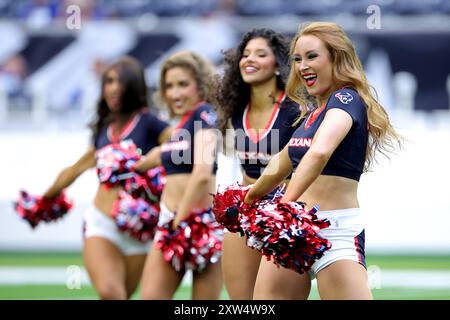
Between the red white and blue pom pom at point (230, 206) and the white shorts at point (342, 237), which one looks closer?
the white shorts at point (342, 237)

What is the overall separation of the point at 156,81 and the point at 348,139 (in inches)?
318

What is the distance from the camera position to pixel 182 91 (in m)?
5.54

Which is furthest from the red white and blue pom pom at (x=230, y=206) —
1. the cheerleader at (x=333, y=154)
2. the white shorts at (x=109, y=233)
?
the white shorts at (x=109, y=233)

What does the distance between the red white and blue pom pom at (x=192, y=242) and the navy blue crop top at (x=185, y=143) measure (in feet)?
0.96

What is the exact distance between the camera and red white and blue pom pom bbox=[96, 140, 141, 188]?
19.1ft

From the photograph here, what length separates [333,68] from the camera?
377cm

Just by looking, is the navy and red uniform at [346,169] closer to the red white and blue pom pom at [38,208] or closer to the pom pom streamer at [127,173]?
the pom pom streamer at [127,173]

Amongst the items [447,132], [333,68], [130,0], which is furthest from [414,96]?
[333,68]

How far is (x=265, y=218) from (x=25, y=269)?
6.00 meters

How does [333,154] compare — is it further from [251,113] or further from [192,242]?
[192,242]

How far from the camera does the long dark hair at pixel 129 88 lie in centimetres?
602

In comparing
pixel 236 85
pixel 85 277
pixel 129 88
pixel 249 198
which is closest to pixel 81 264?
pixel 85 277

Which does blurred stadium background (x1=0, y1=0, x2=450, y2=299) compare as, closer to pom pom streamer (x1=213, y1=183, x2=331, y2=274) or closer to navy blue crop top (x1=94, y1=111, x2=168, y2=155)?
navy blue crop top (x1=94, y1=111, x2=168, y2=155)

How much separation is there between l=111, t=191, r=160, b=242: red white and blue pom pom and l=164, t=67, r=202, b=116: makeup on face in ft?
2.07
